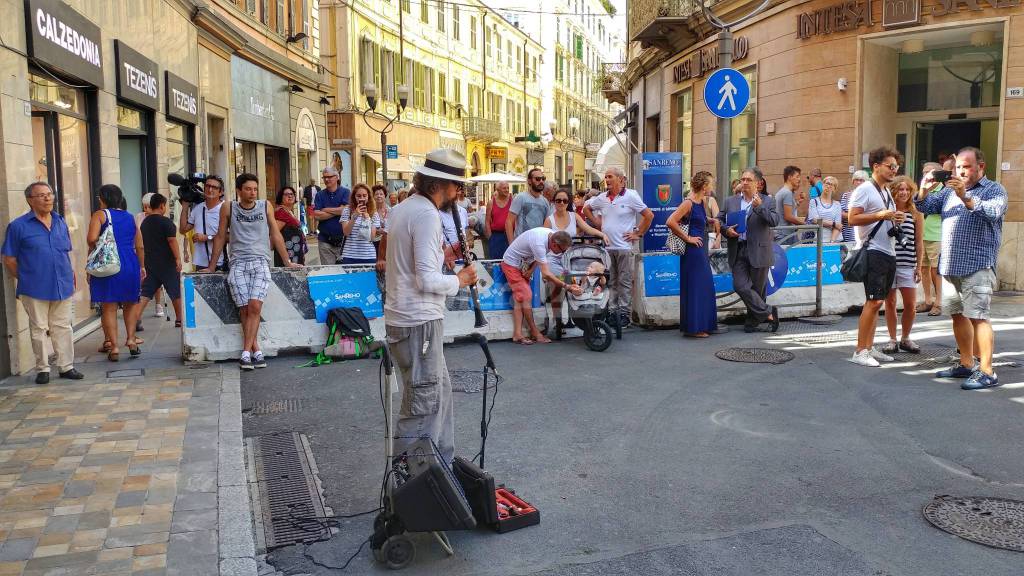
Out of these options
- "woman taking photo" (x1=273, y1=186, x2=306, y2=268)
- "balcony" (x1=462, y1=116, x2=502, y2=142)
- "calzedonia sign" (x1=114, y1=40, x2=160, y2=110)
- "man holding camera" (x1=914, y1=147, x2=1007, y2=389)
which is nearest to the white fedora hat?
"man holding camera" (x1=914, y1=147, x2=1007, y2=389)

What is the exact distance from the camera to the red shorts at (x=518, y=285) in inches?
387

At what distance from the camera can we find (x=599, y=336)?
9.34m

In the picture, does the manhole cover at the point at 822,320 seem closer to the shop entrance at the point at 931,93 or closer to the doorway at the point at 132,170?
the shop entrance at the point at 931,93

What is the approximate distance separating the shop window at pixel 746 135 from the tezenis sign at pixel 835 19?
1658 mm

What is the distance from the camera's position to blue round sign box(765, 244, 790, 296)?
36.1ft

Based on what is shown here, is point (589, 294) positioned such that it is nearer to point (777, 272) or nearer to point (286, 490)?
point (777, 272)

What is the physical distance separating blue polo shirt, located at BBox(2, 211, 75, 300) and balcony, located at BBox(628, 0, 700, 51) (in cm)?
1467

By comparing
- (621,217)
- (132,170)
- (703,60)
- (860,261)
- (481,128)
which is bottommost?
(860,261)

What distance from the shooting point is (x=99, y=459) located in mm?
5656

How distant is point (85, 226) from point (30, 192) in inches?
150

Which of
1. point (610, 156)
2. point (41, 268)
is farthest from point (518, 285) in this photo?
point (610, 156)

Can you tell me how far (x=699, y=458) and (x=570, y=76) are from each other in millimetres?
66494

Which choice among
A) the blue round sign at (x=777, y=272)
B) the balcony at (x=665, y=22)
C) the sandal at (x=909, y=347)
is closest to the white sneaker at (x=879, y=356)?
the sandal at (x=909, y=347)

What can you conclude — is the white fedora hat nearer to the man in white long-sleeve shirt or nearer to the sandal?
the man in white long-sleeve shirt
